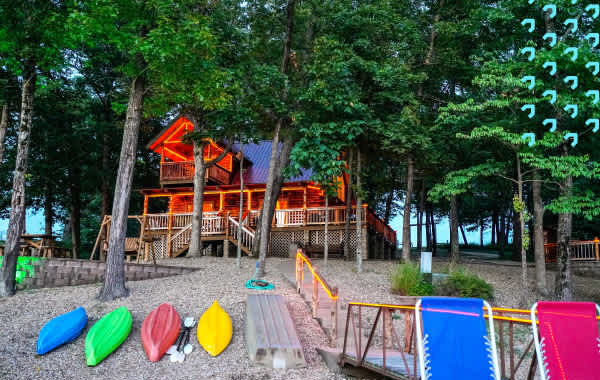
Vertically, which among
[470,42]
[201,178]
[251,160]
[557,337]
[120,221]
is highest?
[470,42]

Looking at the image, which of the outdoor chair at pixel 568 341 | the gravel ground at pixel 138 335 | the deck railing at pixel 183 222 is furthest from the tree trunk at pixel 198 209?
the outdoor chair at pixel 568 341

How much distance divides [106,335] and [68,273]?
5.10 m

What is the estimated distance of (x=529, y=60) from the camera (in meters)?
12.5

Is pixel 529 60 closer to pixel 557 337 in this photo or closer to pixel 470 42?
pixel 470 42

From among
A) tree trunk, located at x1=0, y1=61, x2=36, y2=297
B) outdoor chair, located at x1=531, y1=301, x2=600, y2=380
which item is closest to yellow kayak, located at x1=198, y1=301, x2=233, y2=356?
outdoor chair, located at x1=531, y1=301, x2=600, y2=380

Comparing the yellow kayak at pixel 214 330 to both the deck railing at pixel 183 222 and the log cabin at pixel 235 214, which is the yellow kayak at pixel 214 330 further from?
the deck railing at pixel 183 222

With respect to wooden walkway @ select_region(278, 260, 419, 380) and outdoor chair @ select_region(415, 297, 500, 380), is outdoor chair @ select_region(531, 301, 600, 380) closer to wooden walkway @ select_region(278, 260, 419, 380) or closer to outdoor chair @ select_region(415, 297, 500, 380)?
outdoor chair @ select_region(415, 297, 500, 380)

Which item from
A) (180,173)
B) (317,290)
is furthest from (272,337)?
(180,173)

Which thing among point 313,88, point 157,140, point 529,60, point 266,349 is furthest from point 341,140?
point 157,140

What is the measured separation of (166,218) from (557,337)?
67.5ft

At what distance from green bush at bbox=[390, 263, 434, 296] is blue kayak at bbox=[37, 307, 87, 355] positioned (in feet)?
24.9

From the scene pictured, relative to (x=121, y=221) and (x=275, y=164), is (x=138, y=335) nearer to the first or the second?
(x=121, y=221)

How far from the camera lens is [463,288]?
37.2 ft

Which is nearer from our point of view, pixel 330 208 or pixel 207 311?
pixel 207 311
